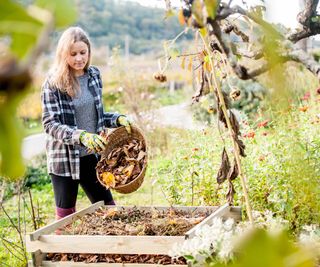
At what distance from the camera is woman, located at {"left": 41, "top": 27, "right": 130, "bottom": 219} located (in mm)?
3502

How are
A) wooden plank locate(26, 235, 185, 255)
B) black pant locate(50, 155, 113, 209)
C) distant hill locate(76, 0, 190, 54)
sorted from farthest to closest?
1. distant hill locate(76, 0, 190, 54)
2. black pant locate(50, 155, 113, 209)
3. wooden plank locate(26, 235, 185, 255)

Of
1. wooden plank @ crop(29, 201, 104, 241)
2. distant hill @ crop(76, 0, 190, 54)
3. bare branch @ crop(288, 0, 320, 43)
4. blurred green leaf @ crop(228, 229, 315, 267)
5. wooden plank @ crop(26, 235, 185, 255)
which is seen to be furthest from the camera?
distant hill @ crop(76, 0, 190, 54)

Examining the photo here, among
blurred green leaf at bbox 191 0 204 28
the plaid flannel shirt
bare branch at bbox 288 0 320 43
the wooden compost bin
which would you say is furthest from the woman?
blurred green leaf at bbox 191 0 204 28

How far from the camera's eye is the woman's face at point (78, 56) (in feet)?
11.5

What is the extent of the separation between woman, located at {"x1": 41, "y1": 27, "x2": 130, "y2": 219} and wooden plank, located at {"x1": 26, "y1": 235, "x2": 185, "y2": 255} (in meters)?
0.79

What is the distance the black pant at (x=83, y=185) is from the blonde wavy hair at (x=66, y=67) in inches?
17.3

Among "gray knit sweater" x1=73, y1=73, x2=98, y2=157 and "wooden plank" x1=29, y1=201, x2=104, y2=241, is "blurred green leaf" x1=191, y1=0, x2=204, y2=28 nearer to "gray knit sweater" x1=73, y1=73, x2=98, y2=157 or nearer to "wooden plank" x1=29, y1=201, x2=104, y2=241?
"wooden plank" x1=29, y1=201, x2=104, y2=241

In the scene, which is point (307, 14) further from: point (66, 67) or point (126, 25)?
point (126, 25)

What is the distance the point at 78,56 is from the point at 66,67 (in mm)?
101

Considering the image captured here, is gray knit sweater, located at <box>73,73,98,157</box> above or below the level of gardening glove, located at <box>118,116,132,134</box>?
above

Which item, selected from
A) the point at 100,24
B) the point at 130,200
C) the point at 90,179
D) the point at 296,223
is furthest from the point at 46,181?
the point at 100,24

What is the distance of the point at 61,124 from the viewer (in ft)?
11.3

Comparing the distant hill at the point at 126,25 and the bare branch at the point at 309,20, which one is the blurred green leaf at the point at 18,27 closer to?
the bare branch at the point at 309,20

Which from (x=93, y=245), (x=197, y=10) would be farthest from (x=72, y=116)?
(x=197, y=10)
